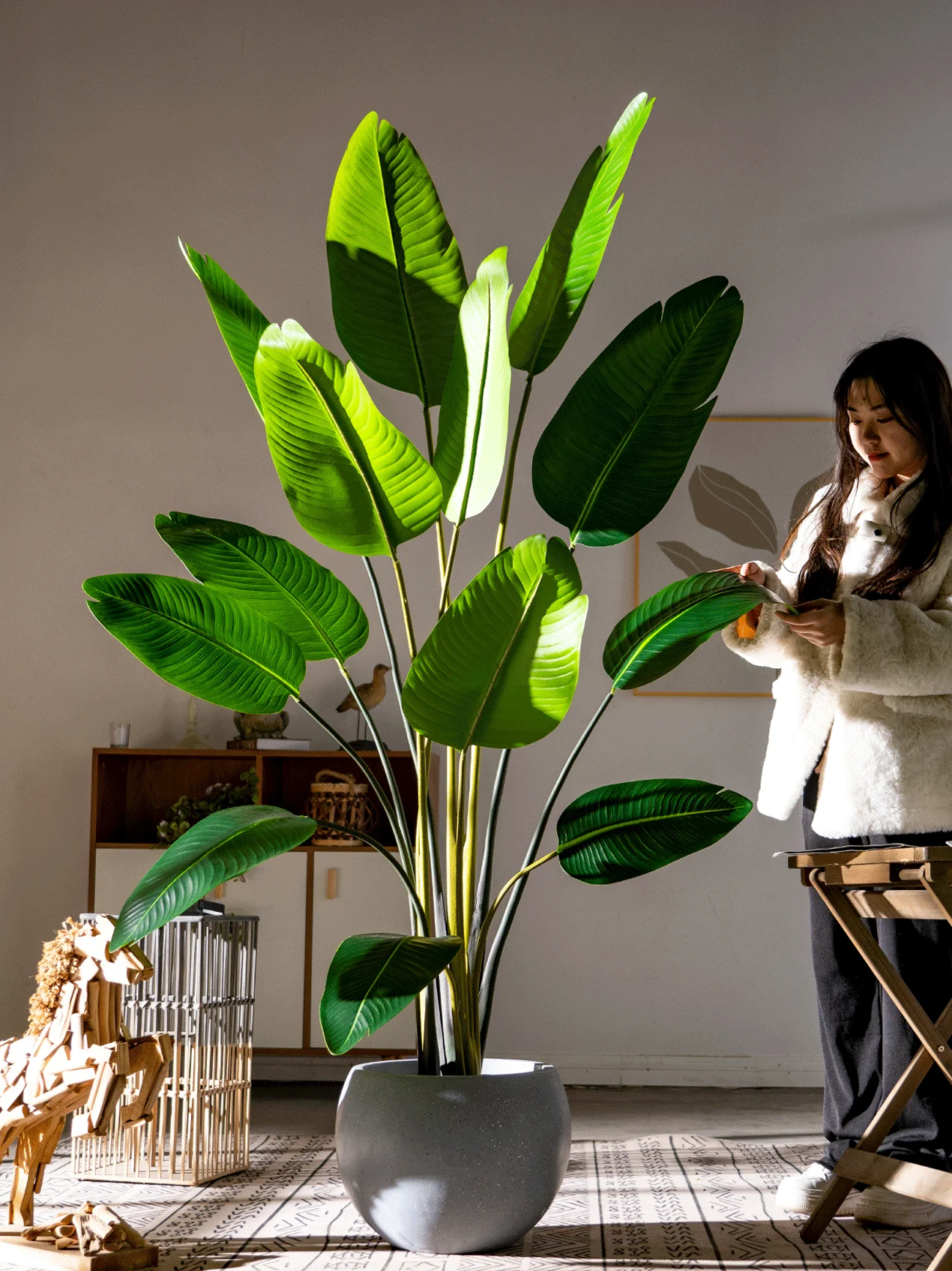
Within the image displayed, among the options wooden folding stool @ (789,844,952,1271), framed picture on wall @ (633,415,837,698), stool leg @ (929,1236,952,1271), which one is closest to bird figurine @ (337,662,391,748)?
framed picture on wall @ (633,415,837,698)

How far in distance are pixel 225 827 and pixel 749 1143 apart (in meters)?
1.55

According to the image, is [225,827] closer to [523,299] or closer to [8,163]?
[523,299]

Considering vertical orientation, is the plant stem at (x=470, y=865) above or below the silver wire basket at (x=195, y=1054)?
above

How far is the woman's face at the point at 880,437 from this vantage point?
179 cm

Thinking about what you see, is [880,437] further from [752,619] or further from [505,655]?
[505,655]

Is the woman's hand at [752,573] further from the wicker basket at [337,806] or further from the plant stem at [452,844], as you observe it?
the wicker basket at [337,806]

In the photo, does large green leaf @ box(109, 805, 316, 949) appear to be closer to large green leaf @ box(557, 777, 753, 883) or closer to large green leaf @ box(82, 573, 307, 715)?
large green leaf @ box(82, 573, 307, 715)

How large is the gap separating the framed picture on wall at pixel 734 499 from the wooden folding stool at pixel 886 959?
6.16ft

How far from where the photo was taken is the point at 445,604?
178 cm

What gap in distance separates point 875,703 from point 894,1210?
2.42 ft

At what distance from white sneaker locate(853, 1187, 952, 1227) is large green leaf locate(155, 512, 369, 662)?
3.64ft

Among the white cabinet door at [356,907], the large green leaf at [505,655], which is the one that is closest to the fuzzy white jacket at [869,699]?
the large green leaf at [505,655]

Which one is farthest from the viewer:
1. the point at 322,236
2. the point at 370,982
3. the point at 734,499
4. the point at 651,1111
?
the point at 322,236

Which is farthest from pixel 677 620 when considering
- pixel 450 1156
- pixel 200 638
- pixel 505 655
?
pixel 450 1156
